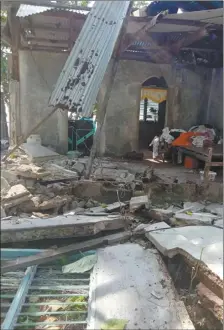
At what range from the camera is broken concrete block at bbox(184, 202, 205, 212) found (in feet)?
14.9

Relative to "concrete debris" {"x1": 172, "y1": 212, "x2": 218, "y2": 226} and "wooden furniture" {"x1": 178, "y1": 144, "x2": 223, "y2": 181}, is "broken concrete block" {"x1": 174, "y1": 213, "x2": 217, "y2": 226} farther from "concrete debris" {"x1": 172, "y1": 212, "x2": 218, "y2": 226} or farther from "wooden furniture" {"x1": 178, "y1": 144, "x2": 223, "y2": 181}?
"wooden furniture" {"x1": 178, "y1": 144, "x2": 223, "y2": 181}

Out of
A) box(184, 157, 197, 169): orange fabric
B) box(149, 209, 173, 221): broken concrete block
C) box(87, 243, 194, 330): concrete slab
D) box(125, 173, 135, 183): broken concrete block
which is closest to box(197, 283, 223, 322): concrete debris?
box(87, 243, 194, 330): concrete slab

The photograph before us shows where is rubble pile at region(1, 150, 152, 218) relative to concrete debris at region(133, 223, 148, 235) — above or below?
above

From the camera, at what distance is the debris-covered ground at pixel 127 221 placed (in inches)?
52.8

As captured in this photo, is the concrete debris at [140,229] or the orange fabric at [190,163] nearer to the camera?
the concrete debris at [140,229]

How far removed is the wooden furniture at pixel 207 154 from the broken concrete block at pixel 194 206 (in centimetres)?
98

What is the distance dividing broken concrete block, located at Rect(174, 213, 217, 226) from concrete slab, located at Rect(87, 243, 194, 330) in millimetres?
1127

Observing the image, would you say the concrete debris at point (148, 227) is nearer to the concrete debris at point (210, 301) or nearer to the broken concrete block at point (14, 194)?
the concrete debris at point (210, 301)

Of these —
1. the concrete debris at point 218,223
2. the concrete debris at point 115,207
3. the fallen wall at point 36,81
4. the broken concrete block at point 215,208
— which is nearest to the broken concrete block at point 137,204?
the concrete debris at point 115,207

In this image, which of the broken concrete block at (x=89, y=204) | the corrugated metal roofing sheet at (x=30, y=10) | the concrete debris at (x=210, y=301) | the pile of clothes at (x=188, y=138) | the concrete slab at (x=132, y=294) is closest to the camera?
the concrete slab at (x=132, y=294)

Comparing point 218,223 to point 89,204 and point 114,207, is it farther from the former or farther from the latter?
point 89,204

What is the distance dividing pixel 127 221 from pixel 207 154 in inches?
144

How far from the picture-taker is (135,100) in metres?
8.83

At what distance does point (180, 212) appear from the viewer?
415 centimetres
